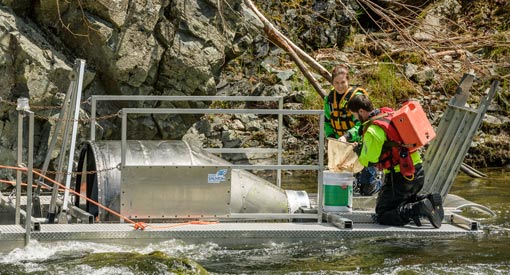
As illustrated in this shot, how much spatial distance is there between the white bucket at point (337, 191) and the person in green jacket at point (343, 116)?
90cm

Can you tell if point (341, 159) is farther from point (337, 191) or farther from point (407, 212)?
point (407, 212)

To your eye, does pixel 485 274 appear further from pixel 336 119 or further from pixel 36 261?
pixel 36 261

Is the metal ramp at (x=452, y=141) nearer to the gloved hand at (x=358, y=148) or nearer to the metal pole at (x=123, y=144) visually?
the gloved hand at (x=358, y=148)

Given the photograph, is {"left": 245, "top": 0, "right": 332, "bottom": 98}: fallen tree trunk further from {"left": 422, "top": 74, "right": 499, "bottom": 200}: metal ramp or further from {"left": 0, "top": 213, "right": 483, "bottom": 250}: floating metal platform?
{"left": 0, "top": 213, "right": 483, "bottom": 250}: floating metal platform

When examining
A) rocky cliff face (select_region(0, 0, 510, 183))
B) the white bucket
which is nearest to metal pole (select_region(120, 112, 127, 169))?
the white bucket

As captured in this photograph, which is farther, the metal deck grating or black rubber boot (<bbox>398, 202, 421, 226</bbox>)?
black rubber boot (<bbox>398, 202, 421, 226</bbox>)

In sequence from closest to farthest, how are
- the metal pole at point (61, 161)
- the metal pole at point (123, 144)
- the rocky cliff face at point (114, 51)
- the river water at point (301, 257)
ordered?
the river water at point (301, 257) → the metal pole at point (123, 144) → the metal pole at point (61, 161) → the rocky cliff face at point (114, 51)

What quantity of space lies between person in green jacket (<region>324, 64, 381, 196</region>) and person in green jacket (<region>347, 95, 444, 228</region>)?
1.08 meters

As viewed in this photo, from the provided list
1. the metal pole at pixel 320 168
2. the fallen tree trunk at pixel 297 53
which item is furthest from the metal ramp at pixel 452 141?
the fallen tree trunk at pixel 297 53

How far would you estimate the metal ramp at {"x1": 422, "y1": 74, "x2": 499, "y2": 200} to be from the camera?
400 inches

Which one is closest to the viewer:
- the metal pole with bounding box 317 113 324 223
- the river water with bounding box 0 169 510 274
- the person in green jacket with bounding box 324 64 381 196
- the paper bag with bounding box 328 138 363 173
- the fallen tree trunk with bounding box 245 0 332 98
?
the river water with bounding box 0 169 510 274

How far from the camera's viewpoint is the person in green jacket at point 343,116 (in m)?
11.0

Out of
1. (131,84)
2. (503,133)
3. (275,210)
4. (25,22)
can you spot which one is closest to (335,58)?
(503,133)

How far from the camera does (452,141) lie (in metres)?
10.4
